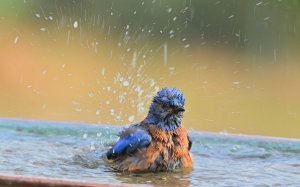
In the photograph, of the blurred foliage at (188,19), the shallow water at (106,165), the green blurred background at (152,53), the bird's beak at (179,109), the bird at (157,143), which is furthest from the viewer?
the blurred foliage at (188,19)

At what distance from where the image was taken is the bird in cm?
466

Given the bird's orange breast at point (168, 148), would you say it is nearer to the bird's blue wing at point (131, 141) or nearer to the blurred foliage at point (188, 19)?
the bird's blue wing at point (131, 141)

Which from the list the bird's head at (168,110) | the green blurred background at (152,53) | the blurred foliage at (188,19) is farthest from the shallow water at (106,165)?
the blurred foliage at (188,19)

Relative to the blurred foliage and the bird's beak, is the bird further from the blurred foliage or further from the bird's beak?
the blurred foliage

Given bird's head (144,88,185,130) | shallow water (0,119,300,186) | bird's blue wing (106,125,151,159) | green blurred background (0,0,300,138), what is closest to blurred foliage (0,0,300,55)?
green blurred background (0,0,300,138)

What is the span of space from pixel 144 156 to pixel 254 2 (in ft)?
22.3

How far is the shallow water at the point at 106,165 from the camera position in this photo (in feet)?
14.2

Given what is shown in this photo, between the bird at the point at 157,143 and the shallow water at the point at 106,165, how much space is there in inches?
3.2

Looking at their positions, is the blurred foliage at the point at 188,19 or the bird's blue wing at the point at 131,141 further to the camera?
the blurred foliage at the point at 188,19

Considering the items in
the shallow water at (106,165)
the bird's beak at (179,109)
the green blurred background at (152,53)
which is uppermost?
the green blurred background at (152,53)

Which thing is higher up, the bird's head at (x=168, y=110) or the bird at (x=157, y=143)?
the bird's head at (x=168, y=110)

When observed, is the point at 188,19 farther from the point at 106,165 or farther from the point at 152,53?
the point at 106,165

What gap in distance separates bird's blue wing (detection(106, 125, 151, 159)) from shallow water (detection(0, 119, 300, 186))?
0.34 ft

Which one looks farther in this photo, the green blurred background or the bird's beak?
Answer: the green blurred background
